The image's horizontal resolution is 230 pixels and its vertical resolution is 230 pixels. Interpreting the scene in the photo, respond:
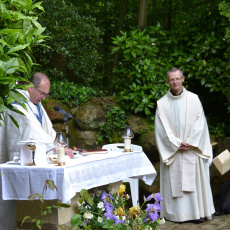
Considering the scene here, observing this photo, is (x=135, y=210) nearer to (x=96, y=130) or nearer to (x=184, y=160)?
(x=184, y=160)

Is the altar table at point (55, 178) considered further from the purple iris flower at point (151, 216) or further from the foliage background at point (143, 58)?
the foliage background at point (143, 58)

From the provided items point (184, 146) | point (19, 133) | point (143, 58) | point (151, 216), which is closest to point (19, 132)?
point (19, 133)

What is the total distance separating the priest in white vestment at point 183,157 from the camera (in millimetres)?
7164

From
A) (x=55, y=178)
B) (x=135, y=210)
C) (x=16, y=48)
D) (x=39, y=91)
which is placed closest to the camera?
(x=16, y=48)

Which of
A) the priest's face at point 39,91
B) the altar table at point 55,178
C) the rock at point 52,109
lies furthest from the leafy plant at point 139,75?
the altar table at point 55,178

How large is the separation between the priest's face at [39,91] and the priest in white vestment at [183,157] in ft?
7.85

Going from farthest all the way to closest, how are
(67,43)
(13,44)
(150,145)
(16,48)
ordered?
1. (67,43)
2. (150,145)
3. (13,44)
4. (16,48)

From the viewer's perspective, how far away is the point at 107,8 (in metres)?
11.0

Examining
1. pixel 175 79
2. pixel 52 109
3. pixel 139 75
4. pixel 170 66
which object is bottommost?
pixel 52 109

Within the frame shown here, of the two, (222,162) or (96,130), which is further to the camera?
(96,130)

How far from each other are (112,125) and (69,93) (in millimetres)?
931

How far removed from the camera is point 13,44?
112 inches

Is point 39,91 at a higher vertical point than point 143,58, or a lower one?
lower

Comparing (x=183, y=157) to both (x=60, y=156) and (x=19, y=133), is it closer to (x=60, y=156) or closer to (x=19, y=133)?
(x=19, y=133)
